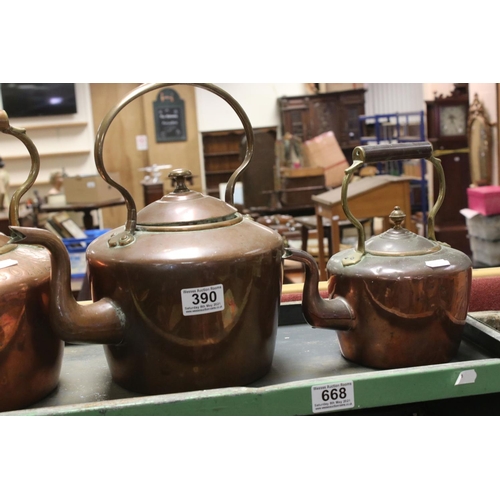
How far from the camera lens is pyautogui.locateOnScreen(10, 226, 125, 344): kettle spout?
3.58 ft

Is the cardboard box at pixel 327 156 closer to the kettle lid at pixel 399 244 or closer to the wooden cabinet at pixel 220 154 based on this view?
the wooden cabinet at pixel 220 154

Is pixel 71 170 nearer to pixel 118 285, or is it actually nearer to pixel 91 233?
pixel 91 233

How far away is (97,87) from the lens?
28.3 feet

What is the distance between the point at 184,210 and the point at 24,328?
34 centimetres

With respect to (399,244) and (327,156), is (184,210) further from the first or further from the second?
(327,156)

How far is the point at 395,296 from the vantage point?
119cm

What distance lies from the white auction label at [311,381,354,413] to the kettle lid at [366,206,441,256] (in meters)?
0.28

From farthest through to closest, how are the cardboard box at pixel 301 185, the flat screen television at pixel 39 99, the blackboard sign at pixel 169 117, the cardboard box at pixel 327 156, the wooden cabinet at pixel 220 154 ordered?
1. the wooden cabinet at pixel 220 154
2. the blackboard sign at pixel 169 117
3. the flat screen television at pixel 39 99
4. the cardboard box at pixel 327 156
5. the cardboard box at pixel 301 185

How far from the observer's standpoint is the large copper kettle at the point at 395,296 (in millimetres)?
1195

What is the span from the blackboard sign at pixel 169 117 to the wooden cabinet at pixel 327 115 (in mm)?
1435

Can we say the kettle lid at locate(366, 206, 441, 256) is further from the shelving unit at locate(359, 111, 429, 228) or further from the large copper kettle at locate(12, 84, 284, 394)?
the shelving unit at locate(359, 111, 429, 228)

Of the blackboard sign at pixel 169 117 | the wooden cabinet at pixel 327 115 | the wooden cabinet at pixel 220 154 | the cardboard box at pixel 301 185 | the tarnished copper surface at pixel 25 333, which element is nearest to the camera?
the tarnished copper surface at pixel 25 333

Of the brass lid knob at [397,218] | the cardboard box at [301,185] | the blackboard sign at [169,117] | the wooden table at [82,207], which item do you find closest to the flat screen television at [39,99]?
the blackboard sign at [169,117]

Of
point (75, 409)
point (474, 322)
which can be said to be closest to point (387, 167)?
point (474, 322)
